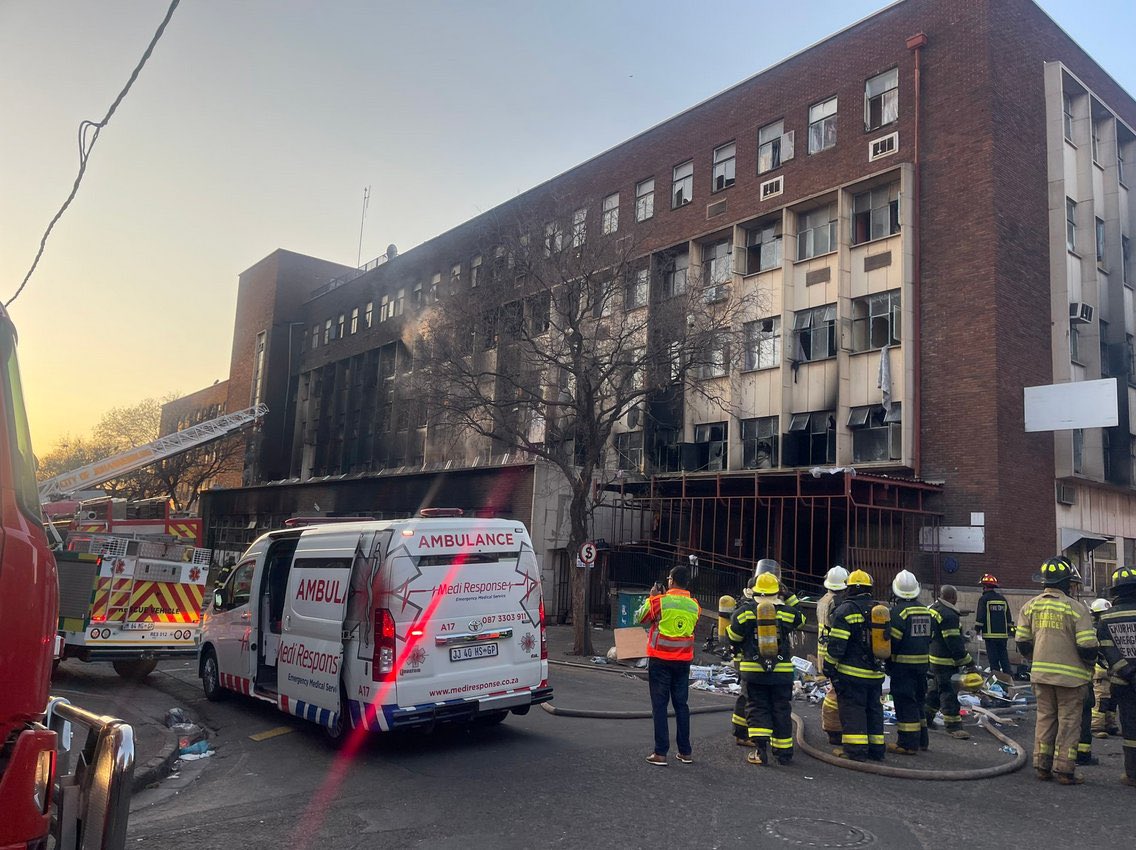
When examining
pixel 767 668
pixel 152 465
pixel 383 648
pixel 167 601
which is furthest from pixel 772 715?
pixel 152 465

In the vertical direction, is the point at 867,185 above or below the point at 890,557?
above

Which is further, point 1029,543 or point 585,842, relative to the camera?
point 1029,543

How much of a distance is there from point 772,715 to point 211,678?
736cm

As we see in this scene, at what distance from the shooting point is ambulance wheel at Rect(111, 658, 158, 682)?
13.4m

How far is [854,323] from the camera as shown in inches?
915

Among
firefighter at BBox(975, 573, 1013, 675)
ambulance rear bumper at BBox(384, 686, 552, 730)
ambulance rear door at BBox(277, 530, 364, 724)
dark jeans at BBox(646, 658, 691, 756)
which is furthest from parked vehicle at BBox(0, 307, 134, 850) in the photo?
firefighter at BBox(975, 573, 1013, 675)

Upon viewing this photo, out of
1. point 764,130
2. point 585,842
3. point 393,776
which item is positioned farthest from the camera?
point 764,130

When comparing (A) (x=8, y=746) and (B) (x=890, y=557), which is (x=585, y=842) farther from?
(B) (x=890, y=557)

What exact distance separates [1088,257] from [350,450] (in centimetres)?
3409

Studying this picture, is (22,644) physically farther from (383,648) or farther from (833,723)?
(833,723)

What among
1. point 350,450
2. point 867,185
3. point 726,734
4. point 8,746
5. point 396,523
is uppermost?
point 867,185

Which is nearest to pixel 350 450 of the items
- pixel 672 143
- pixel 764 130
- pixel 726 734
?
pixel 672 143

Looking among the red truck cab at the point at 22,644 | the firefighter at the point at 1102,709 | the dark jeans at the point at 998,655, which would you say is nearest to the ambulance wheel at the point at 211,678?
the red truck cab at the point at 22,644

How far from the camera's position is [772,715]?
7926mm
